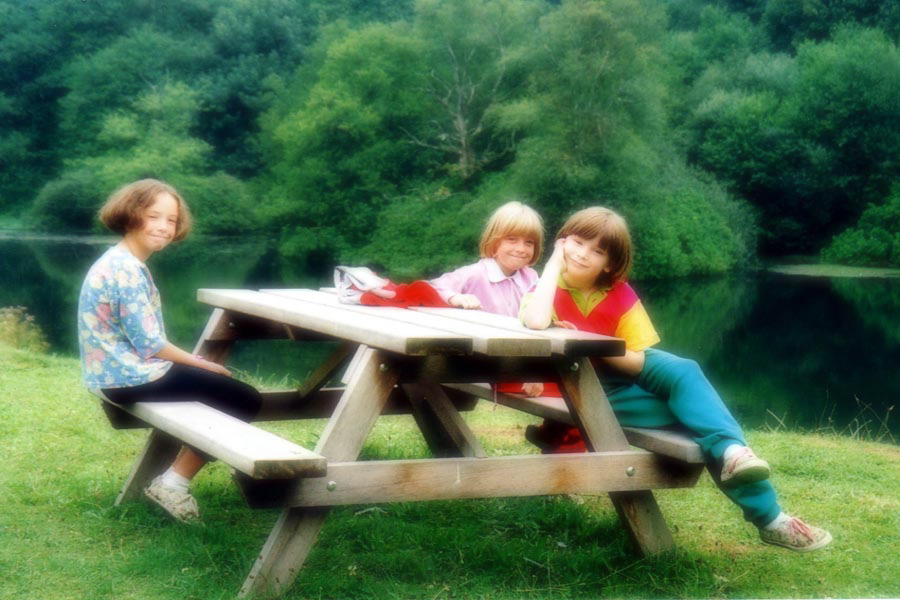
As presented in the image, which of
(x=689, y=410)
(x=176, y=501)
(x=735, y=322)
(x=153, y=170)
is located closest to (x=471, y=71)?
(x=153, y=170)

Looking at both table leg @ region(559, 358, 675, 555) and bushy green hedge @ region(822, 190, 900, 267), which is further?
bushy green hedge @ region(822, 190, 900, 267)

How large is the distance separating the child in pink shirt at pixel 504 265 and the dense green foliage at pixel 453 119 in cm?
2865

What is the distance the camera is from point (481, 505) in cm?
461

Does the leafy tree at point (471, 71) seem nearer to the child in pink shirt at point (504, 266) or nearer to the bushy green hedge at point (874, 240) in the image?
the bushy green hedge at point (874, 240)

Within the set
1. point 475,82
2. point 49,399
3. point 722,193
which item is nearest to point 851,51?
point 722,193

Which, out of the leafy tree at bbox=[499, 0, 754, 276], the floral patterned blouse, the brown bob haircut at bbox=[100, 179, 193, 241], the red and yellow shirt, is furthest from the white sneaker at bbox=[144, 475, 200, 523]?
the leafy tree at bbox=[499, 0, 754, 276]

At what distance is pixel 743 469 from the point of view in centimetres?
338

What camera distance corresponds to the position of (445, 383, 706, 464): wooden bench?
3.56 m

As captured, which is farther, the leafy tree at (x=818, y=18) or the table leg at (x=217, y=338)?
the leafy tree at (x=818, y=18)

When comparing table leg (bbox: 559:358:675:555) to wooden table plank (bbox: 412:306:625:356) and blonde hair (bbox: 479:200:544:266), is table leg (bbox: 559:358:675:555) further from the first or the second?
blonde hair (bbox: 479:200:544:266)

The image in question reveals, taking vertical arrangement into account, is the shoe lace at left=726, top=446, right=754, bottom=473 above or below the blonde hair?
below

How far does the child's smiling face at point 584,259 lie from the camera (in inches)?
154

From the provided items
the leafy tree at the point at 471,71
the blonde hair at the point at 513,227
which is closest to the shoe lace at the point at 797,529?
the blonde hair at the point at 513,227

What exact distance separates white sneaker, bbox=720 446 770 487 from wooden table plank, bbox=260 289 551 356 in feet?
2.22
